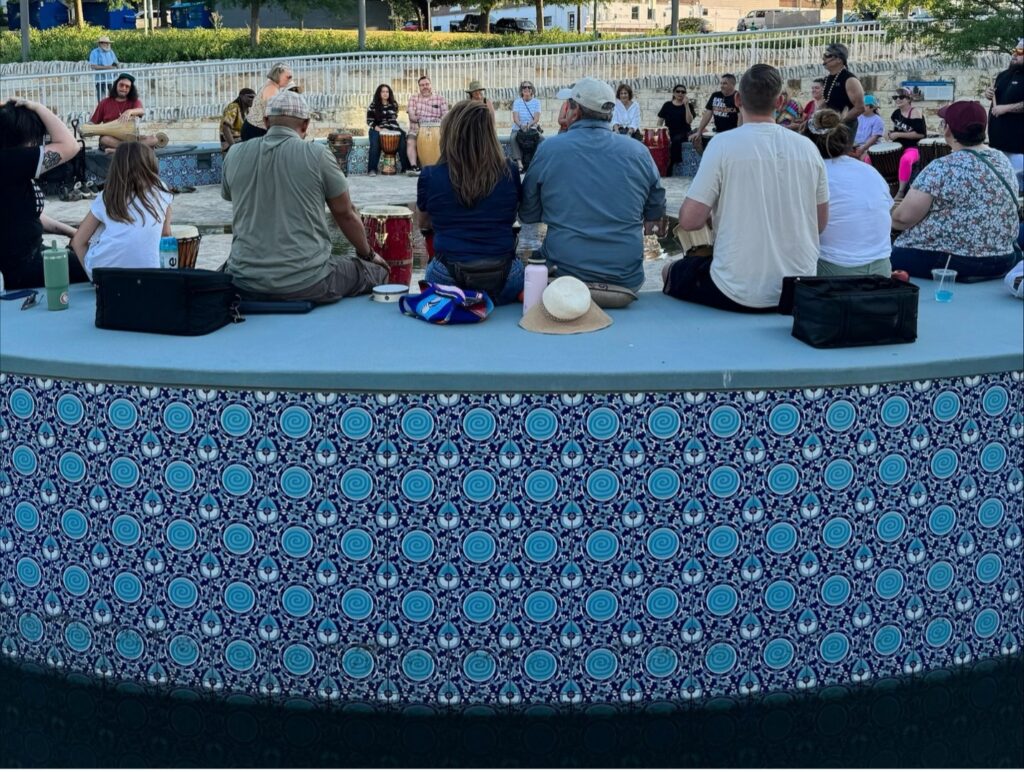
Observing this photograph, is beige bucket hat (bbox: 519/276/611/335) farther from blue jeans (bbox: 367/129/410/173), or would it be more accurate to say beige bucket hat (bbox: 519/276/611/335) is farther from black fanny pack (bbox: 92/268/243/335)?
blue jeans (bbox: 367/129/410/173)

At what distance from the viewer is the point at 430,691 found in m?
4.91

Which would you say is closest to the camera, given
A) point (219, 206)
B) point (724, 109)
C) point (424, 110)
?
point (219, 206)

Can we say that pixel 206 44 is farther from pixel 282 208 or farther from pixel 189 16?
pixel 282 208

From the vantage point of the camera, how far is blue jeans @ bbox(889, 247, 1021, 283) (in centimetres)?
664

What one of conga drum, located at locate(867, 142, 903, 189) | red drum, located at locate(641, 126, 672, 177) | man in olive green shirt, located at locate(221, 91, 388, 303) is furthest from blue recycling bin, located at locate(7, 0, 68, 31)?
man in olive green shirt, located at locate(221, 91, 388, 303)

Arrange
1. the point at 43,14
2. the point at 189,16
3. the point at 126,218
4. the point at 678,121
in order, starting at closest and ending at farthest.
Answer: the point at 126,218, the point at 678,121, the point at 43,14, the point at 189,16

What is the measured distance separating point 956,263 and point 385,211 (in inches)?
127

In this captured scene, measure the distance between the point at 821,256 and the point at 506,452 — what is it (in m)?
2.26

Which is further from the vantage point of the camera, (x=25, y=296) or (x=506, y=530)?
(x=25, y=296)

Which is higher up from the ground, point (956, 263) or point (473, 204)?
point (473, 204)

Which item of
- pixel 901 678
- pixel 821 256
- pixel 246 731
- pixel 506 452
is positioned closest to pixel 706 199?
pixel 821 256

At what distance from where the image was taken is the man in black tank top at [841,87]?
13.7m

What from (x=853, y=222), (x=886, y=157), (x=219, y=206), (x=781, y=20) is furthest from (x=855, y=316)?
(x=781, y=20)

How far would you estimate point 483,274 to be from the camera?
5918mm
